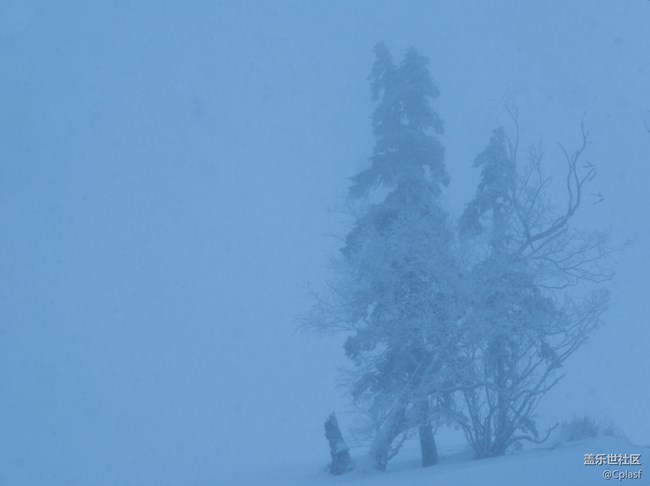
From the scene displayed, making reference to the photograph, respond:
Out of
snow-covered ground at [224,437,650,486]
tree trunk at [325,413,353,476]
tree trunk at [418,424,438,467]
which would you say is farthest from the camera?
tree trunk at [325,413,353,476]

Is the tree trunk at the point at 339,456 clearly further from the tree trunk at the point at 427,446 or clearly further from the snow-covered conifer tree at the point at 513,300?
the snow-covered conifer tree at the point at 513,300

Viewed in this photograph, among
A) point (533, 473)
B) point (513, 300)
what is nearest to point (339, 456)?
point (513, 300)

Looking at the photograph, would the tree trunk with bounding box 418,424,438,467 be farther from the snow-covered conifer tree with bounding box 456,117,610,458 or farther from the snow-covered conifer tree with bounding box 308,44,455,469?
the snow-covered conifer tree with bounding box 456,117,610,458

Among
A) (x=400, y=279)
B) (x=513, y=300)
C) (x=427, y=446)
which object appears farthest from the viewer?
(x=427, y=446)

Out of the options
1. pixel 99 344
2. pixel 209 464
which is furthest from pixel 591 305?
pixel 99 344

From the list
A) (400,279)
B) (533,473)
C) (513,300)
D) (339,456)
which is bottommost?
(533,473)

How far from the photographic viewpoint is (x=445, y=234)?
608 inches

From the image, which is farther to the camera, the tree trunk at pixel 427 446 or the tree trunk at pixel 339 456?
the tree trunk at pixel 339 456

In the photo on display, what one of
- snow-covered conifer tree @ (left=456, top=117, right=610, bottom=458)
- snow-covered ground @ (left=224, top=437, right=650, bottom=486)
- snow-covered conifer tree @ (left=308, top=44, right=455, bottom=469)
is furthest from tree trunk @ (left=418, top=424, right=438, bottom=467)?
snow-covered ground @ (left=224, top=437, right=650, bottom=486)

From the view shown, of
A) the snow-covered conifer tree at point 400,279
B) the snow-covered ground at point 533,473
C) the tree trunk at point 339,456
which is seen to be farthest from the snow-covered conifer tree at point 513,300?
the tree trunk at point 339,456

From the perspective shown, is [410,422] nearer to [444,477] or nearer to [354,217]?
[444,477]

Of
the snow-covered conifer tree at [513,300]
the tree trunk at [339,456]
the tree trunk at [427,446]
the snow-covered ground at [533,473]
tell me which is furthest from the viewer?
the tree trunk at [339,456]

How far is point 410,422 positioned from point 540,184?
6597 mm

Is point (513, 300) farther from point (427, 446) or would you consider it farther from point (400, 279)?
point (427, 446)
